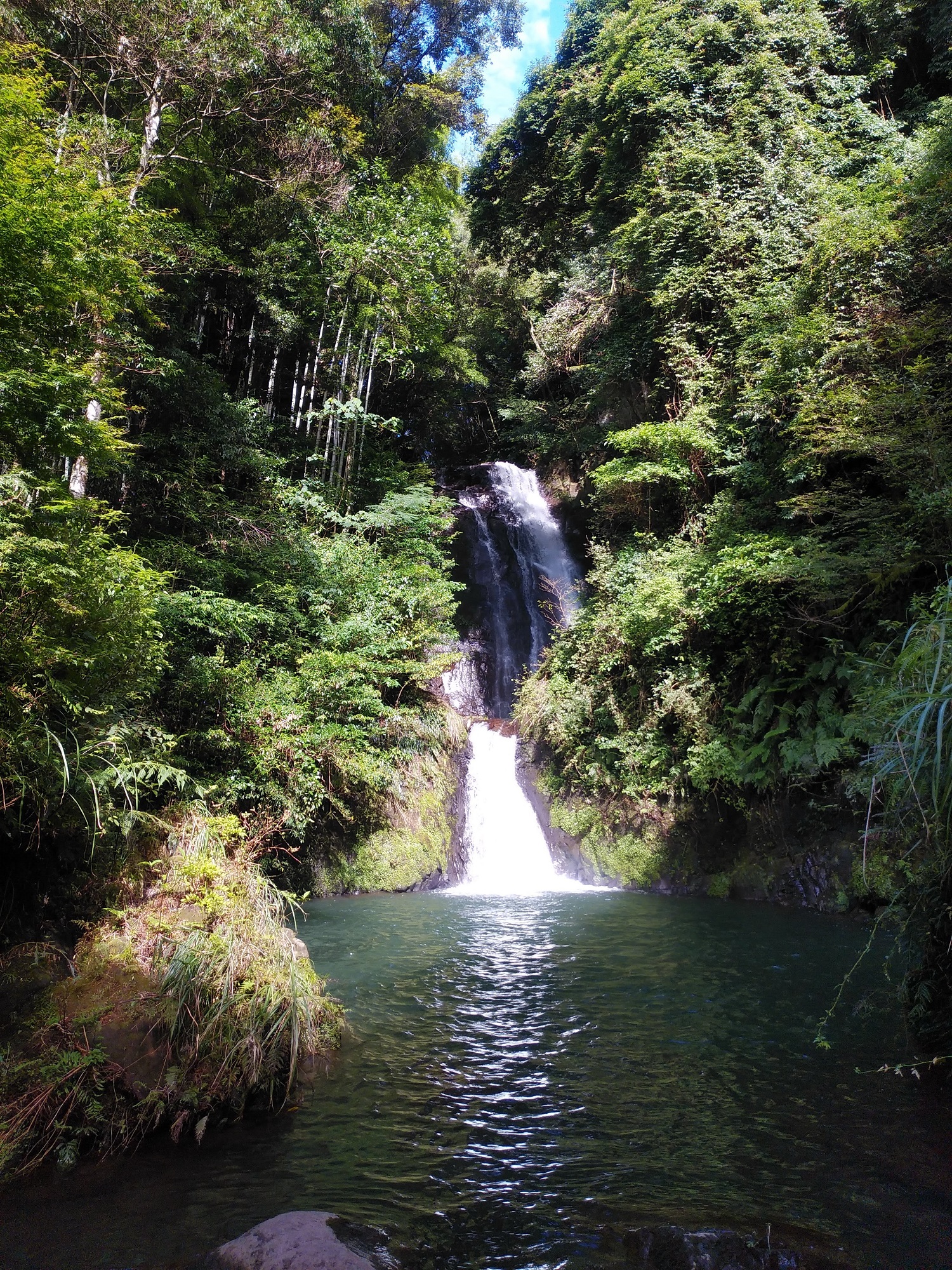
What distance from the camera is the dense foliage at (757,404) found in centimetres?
930

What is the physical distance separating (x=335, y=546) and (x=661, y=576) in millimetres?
6057

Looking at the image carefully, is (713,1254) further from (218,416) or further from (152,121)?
(152,121)

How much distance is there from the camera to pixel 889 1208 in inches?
119

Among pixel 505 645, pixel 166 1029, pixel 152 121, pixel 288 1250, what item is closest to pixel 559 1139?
pixel 288 1250

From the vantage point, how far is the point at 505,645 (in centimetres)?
1767

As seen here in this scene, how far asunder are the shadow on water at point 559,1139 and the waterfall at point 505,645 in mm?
6021

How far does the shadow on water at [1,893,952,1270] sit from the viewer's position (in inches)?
116

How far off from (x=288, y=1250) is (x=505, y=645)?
1532 centimetres

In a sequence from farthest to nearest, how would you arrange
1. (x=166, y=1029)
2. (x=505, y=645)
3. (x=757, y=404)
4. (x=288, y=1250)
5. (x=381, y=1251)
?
(x=505, y=645)
(x=757, y=404)
(x=166, y=1029)
(x=381, y=1251)
(x=288, y=1250)

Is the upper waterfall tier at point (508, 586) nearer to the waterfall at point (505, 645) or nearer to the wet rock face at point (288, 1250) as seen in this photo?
the waterfall at point (505, 645)

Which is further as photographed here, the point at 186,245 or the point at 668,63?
the point at 668,63

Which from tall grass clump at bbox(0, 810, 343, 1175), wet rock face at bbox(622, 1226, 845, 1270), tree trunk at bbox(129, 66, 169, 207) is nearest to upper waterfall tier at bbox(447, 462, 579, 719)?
tree trunk at bbox(129, 66, 169, 207)

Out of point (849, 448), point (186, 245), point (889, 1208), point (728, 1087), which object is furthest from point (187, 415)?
point (889, 1208)

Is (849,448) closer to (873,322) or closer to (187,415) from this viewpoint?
(873,322)
